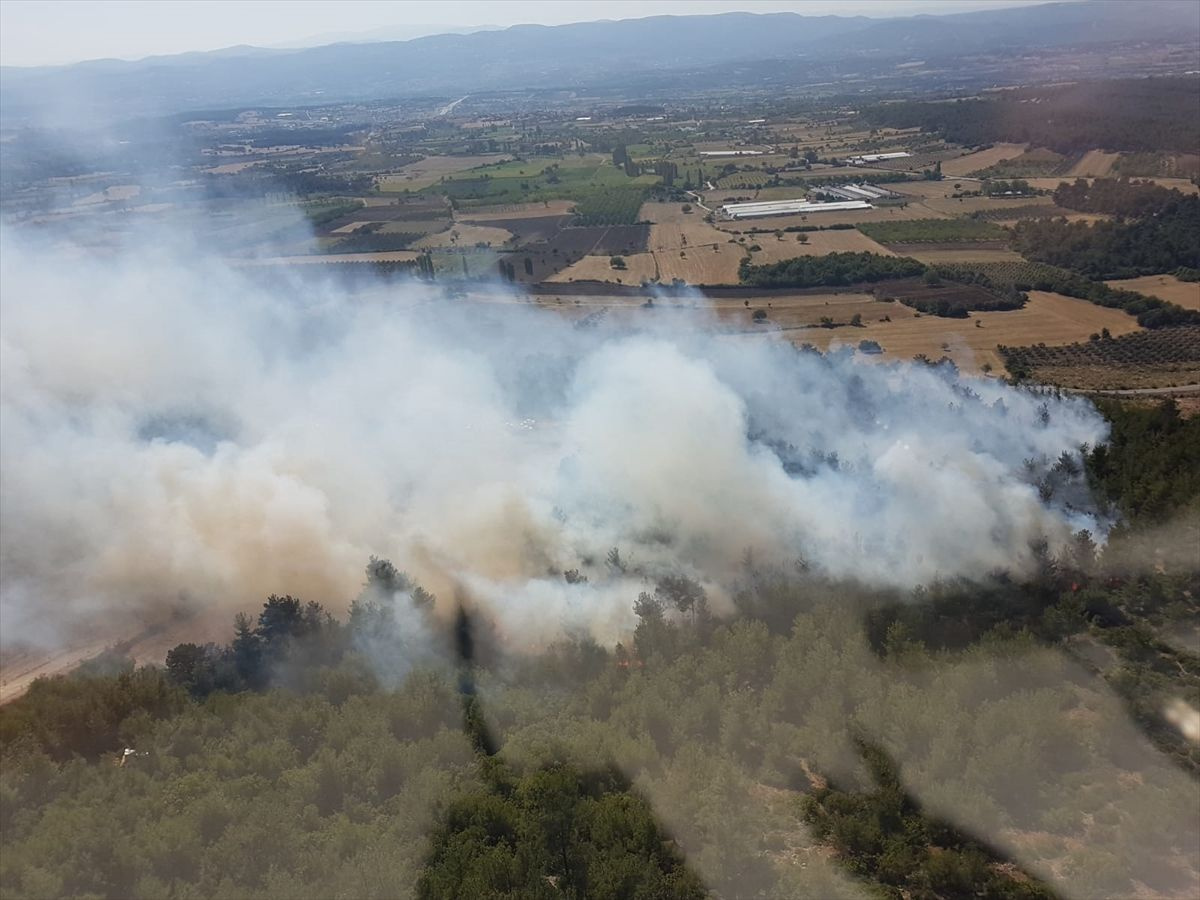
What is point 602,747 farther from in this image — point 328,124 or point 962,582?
point 328,124

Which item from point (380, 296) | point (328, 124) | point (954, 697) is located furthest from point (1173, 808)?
point (328, 124)

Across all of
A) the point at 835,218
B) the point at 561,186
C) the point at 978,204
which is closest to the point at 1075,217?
the point at 978,204

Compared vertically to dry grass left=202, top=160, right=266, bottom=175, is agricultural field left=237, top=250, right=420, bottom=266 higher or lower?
lower

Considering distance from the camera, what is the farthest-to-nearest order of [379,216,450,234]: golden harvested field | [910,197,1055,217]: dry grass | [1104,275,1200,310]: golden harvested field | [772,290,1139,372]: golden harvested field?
[910,197,1055,217]: dry grass, [379,216,450,234]: golden harvested field, [1104,275,1200,310]: golden harvested field, [772,290,1139,372]: golden harvested field

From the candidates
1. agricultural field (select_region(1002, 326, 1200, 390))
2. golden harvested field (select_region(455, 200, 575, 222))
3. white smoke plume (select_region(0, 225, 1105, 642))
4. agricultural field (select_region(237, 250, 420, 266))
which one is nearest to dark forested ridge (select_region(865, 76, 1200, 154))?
agricultural field (select_region(1002, 326, 1200, 390))

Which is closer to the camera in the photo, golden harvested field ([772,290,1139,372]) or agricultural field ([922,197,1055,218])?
golden harvested field ([772,290,1139,372])

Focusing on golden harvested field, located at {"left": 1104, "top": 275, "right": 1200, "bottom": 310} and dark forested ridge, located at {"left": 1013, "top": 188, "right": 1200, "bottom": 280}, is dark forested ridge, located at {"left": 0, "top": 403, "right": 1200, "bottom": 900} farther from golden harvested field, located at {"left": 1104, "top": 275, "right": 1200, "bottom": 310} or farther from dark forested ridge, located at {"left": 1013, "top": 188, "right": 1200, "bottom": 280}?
dark forested ridge, located at {"left": 1013, "top": 188, "right": 1200, "bottom": 280}
